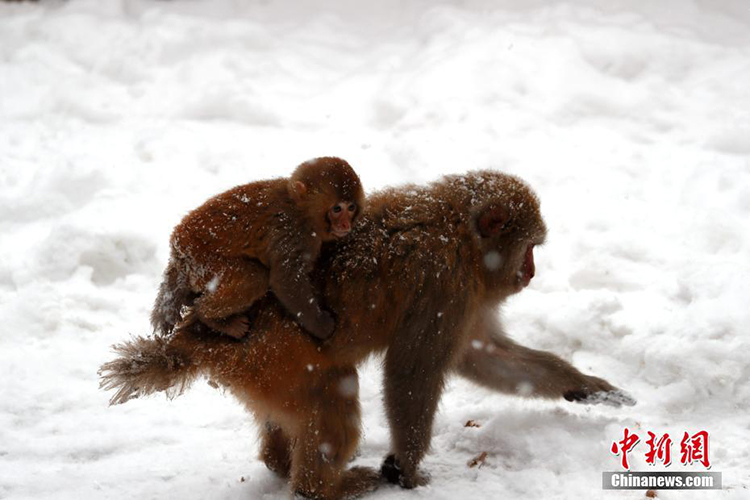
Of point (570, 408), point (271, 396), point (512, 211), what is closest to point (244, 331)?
point (271, 396)

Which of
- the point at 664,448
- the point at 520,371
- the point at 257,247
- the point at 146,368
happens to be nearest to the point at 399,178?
the point at 520,371

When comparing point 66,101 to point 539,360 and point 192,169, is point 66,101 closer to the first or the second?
point 192,169

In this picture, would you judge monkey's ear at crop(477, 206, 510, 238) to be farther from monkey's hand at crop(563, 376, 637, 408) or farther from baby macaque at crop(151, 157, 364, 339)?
monkey's hand at crop(563, 376, 637, 408)

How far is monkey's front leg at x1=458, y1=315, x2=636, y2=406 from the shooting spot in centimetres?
487

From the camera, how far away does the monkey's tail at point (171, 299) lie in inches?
Answer: 167

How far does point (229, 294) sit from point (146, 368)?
557mm

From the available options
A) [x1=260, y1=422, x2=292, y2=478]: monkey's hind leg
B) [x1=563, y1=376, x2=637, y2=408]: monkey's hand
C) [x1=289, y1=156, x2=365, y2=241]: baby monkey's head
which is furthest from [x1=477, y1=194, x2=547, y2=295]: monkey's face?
[x1=260, y1=422, x2=292, y2=478]: monkey's hind leg

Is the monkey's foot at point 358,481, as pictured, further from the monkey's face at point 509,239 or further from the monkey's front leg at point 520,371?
the monkey's face at point 509,239

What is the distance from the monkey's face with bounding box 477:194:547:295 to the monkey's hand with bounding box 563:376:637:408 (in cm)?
81

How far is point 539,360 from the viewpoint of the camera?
4.94m

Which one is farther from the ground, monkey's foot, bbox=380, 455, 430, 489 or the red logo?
the red logo

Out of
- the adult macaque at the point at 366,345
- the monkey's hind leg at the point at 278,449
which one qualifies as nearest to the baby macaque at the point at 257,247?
the adult macaque at the point at 366,345

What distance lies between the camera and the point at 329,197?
4.32m

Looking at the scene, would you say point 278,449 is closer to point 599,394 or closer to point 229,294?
point 229,294
